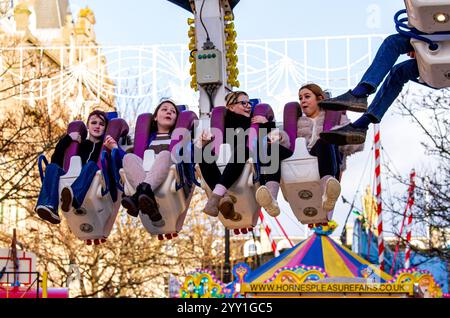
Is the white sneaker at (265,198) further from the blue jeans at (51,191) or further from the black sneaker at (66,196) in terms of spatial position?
the blue jeans at (51,191)

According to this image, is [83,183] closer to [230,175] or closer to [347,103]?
[230,175]

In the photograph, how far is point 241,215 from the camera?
368 inches

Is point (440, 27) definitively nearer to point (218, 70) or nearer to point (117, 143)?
point (218, 70)

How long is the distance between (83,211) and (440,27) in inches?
142

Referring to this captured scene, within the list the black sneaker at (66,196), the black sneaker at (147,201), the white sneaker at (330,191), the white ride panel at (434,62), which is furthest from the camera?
the black sneaker at (66,196)

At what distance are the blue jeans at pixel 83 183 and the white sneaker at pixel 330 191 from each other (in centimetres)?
200

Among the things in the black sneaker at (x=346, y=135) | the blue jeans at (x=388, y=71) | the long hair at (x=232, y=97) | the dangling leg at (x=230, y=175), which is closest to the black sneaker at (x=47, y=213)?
the dangling leg at (x=230, y=175)

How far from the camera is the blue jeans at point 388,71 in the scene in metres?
8.30

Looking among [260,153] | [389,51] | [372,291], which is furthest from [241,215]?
[372,291]

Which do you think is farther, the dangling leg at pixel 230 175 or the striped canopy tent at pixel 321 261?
the striped canopy tent at pixel 321 261

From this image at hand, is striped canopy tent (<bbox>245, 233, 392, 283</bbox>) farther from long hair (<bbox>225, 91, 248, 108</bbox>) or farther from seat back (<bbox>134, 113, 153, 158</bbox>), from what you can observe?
long hair (<bbox>225, 91, 248, 108</bbox>)

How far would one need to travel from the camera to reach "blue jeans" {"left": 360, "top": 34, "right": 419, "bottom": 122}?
27.2 ft
